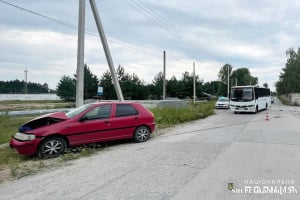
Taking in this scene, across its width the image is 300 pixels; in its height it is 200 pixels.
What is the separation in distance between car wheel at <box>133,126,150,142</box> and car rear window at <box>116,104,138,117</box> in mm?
619

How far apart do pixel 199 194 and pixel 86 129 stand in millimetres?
4993

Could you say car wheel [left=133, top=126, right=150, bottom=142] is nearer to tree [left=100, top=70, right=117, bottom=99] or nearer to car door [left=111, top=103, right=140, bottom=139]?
car door [left=111, top=103, right=140, bottom=139]

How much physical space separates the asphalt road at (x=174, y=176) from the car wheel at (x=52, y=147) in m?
1.01

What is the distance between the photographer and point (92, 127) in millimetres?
8891

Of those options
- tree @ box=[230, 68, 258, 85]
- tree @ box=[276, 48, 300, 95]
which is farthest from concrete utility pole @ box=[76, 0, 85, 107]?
tree @ box=[230, 68, 258, 85]

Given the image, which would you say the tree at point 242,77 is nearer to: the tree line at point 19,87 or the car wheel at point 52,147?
the tree line at point 19,87

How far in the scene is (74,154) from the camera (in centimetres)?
816

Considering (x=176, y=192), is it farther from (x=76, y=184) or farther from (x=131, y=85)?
(x=131, y=85)

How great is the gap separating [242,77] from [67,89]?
9947 centimetres

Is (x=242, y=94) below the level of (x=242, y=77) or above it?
below

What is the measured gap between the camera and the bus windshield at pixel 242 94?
88.0 feet

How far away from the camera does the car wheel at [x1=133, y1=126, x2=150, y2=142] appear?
10.2 m

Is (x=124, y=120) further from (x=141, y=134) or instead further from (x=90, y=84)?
(x=90, y=84)

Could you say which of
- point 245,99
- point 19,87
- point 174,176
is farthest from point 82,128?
point 19,87
